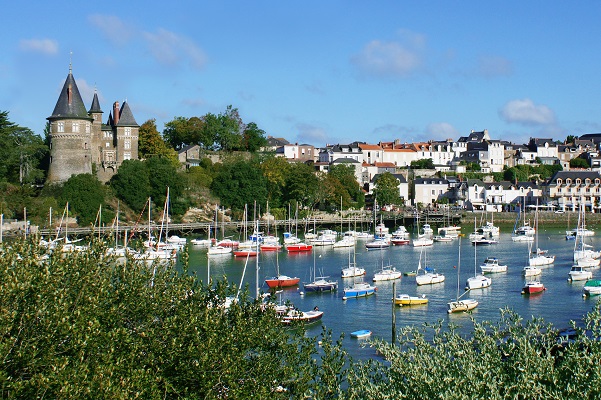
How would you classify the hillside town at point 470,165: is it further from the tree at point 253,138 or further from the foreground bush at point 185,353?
Answer: the foreground bush at point 185,353

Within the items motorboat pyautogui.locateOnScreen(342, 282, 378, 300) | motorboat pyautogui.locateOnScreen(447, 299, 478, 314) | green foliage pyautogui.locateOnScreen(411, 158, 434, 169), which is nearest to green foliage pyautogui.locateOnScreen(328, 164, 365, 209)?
green foliage pyautogui.locateOnScreen(411, 158, 434, 169)

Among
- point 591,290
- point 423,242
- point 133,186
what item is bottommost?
point 591,290

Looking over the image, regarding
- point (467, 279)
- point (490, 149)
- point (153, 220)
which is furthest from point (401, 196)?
point (467, 279)

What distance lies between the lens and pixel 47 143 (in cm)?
6450

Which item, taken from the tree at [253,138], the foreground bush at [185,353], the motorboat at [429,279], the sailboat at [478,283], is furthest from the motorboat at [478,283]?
the tree at [253,138]

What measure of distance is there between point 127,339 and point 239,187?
170ft

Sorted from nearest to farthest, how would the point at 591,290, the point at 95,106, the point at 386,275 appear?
the point at 591,290 < the point at 386,275 < the point at 95,106

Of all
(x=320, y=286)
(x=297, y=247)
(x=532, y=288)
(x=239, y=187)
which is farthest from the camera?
(x=239, y=187)

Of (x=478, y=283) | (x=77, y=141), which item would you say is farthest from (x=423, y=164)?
(x=478, y=283)

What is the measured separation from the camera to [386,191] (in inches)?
3000

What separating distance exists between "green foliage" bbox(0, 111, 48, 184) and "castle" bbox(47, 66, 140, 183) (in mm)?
1572

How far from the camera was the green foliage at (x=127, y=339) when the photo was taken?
11.4 m

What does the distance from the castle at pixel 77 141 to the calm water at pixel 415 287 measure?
47.1ft

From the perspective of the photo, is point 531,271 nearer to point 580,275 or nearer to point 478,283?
point 580,275
